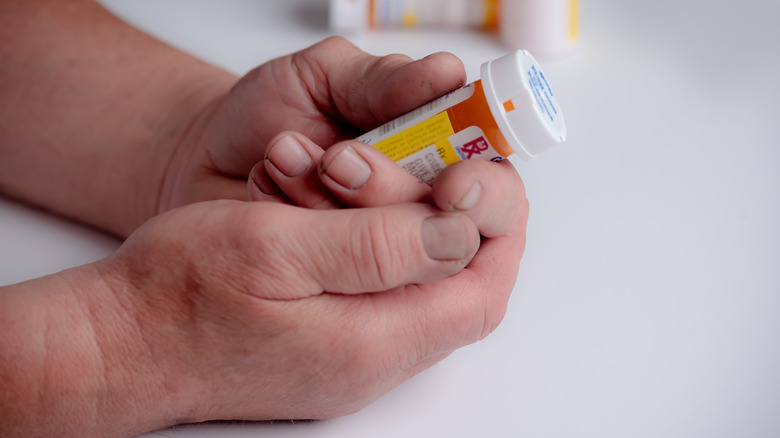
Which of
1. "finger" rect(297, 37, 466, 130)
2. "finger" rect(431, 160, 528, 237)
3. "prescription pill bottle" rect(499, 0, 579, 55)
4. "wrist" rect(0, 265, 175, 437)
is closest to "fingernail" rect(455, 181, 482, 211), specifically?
"finger" rect(431, 160, 528, 237)

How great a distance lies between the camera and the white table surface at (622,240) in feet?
2.68

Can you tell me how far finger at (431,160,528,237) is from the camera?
70cm

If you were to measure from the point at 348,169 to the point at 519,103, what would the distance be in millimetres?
173

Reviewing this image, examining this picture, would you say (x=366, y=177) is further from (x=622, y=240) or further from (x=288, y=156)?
(x=622, y=240)

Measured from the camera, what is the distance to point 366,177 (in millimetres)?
725

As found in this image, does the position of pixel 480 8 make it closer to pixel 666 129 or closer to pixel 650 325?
pixel 666 129

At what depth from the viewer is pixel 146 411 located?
73 cm

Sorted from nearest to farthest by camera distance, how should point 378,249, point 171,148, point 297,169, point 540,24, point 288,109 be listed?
point 378,249 < point 297,169 < point 288,109 < point 171,148 < point 540,24

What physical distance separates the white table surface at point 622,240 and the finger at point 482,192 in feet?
0.65

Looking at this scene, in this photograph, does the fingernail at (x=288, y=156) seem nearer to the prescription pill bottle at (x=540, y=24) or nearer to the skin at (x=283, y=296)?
the skin at (x=283, y=296)

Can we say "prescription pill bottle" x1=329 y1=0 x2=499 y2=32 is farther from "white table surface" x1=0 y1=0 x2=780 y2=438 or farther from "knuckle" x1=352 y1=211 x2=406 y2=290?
"knuckle" x1=352 y1=211 x2=406 y2=290

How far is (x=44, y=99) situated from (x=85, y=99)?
0.06 m

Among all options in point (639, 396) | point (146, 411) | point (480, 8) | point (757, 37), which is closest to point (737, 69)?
point (757, 37)

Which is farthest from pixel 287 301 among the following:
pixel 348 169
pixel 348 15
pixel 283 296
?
pixel 348 15
